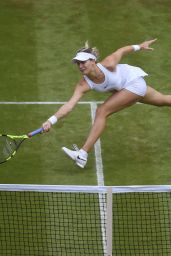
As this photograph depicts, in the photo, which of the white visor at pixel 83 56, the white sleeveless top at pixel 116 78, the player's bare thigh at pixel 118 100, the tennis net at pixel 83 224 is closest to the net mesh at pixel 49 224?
the tennis net at pixel 83 224

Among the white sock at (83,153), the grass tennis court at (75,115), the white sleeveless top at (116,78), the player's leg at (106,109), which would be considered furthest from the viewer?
the white sock at (83,153)

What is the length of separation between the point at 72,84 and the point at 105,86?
2.73 meters

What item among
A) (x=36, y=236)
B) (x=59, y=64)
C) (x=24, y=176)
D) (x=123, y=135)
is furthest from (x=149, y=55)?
(x=36, y=236)

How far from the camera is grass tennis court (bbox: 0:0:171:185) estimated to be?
14.5m

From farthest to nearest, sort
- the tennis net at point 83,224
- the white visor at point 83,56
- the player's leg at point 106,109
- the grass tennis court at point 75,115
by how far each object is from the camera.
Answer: the player's leg at point 106,109 → the white visor at point 83,56 → the grass tennis court at point 75,115 → the tennis net at point 83,224

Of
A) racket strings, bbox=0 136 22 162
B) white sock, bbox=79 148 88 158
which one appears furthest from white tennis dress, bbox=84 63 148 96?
racket strings, bbox=0 136 22 162

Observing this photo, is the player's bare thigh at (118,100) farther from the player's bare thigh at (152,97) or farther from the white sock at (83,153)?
the white sock at (83,153)

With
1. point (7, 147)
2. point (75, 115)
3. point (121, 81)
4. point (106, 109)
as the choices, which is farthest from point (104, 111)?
point (75, 115)

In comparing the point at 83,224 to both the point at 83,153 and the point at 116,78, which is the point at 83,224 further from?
the point at 116,78

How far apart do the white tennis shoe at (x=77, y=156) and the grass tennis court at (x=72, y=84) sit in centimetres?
14

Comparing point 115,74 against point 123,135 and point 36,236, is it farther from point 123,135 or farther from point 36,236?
point 36,236

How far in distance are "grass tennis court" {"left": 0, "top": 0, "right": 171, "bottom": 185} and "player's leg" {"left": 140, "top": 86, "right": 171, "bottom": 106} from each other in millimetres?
770

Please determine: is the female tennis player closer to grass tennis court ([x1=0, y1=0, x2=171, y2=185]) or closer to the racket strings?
grass tennis court ([x1=0, y1=0, x2=171, y2=185])

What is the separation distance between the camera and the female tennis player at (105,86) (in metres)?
13.8
